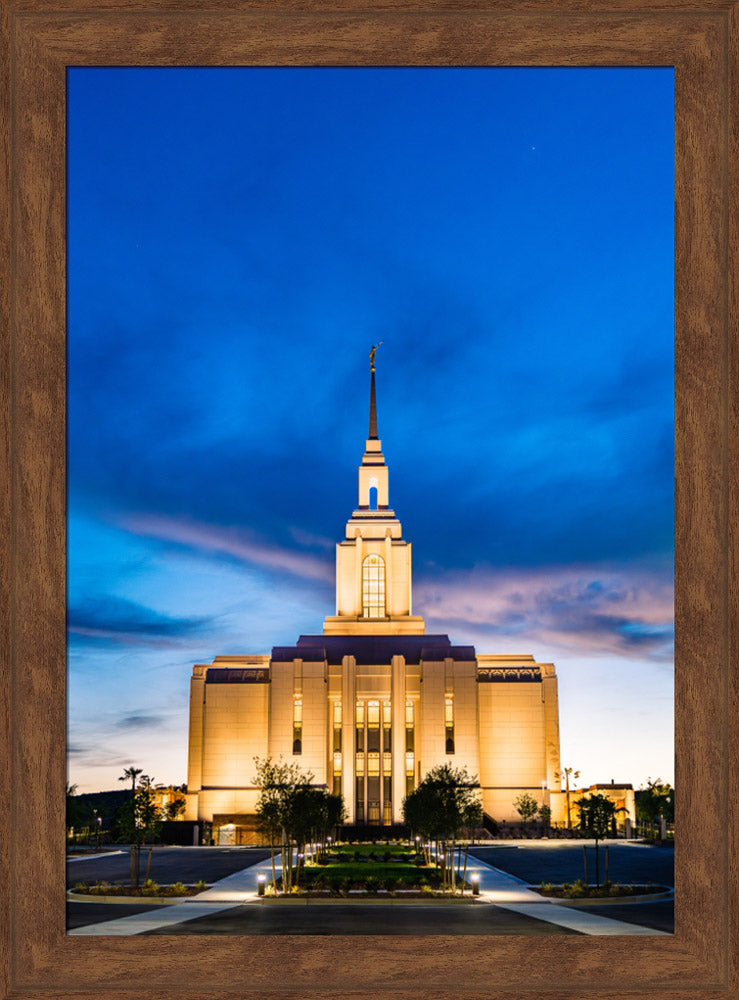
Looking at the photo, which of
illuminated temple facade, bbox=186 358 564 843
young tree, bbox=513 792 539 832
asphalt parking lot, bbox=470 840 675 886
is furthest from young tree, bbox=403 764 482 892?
illuminated temple facade, bbox=186 358 564 843

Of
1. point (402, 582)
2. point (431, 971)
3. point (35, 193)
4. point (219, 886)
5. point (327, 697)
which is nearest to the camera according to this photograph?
point (431, 971)

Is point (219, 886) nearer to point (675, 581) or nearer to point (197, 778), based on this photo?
point (675, 581)


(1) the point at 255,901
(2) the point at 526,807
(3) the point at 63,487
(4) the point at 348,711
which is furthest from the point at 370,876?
(4) the point at 348,711

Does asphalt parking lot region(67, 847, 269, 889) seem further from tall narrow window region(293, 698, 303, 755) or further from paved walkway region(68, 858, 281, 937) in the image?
tall narrow window region(293, 698, 303, 755)

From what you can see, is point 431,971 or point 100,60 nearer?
point 431,971

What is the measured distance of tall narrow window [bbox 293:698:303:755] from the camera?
223ft

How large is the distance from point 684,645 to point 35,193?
5.41 m

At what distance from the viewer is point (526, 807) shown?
65688mm

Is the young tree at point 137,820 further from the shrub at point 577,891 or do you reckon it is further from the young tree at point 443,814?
the shrub at point 577,891

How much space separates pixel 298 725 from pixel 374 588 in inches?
650

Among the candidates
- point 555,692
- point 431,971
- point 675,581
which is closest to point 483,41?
point 675,581

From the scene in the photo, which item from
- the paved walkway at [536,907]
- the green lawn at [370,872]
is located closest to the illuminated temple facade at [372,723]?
the green lawn at [370,872]

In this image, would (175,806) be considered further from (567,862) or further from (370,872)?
(370,872)

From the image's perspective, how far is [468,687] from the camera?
69000 millimetres
